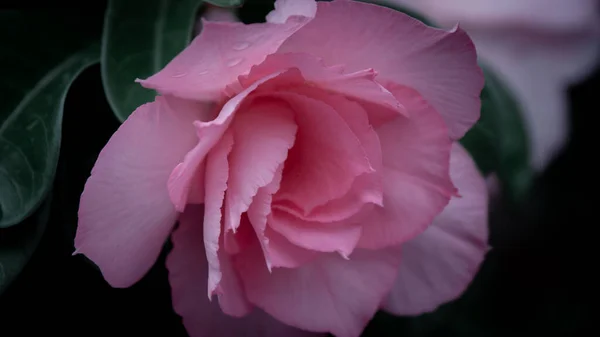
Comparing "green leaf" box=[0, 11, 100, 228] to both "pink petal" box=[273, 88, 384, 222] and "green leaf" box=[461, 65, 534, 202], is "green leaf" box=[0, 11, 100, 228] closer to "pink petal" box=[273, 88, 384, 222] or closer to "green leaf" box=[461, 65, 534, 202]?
Result: "pink petal" box=[273, 88, 384, 222]

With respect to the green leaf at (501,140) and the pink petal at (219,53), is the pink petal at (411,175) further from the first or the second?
the green leaf at (501,140)

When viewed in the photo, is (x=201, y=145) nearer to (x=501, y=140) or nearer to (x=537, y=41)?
(x=501, y=140)

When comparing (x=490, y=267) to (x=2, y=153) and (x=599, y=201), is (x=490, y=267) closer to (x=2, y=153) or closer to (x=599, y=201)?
(x=599, y=201)

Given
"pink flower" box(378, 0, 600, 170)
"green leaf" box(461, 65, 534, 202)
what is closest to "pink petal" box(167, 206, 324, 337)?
"green leaf" box(461, 65, 534, 202)

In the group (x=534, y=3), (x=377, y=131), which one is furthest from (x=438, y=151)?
(x=534, y=3)

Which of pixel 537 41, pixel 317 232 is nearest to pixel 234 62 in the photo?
pixel 317 232

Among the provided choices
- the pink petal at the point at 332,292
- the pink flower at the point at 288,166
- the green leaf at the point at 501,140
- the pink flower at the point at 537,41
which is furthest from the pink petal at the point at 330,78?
the pink flower at the point at 537,41
